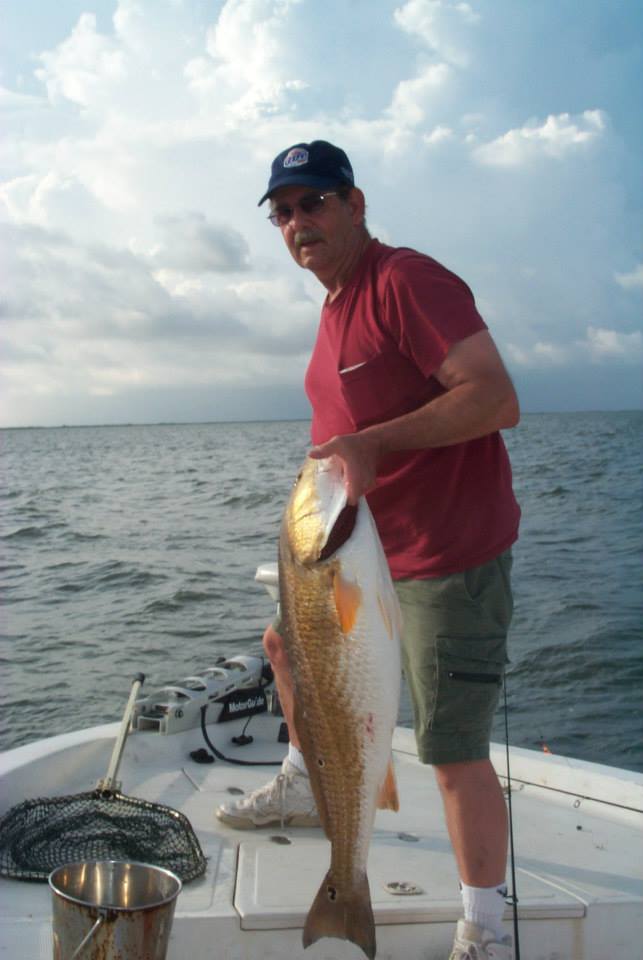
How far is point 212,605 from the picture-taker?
13070mm

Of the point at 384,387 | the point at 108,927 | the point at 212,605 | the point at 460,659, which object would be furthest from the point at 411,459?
the point at 212,605

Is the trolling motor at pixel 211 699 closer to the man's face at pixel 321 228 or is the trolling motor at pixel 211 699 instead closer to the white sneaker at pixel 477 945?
the white sneaker at pixel 477 945

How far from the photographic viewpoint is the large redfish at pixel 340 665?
245 centimetres

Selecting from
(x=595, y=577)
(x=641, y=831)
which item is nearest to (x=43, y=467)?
(x=595, y=577)

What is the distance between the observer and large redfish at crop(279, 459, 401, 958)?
2.45 meters

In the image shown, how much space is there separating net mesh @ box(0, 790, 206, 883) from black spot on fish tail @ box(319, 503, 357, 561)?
1.71 m

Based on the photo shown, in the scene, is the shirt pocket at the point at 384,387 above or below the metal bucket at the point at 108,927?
above

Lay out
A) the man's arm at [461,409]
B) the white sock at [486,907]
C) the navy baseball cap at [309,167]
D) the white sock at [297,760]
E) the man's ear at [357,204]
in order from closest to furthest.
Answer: the man's arm at [461,409] < the white sock at [486,907] < the navy baseball cap at [309,167] < the man's ear at [357,204] < the white sock at [297,760]

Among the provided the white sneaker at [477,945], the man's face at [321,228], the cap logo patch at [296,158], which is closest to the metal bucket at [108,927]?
the white sneaker at [477,945]

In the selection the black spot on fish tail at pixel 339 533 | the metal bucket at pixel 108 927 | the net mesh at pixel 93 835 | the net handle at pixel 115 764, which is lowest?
the net mesh at pixel 93 835

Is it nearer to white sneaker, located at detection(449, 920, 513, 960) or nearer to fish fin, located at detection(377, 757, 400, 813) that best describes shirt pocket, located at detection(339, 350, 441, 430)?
fish fin, located at detection(377, 757, 400, 813)

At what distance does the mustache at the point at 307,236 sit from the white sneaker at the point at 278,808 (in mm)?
2286

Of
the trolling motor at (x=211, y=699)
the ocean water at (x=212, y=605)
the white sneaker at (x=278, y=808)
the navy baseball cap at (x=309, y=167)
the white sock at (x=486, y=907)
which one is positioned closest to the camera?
the white sock at (x=486, y=907)

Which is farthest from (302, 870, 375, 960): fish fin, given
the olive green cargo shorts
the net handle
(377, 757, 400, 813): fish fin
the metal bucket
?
the net handle
